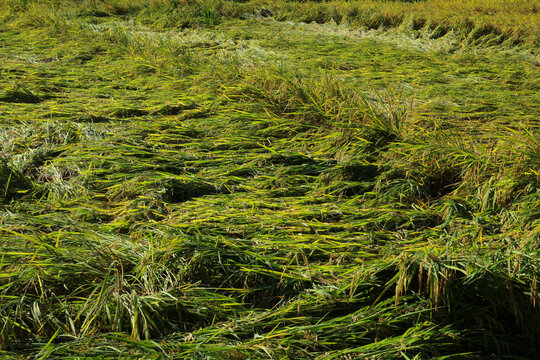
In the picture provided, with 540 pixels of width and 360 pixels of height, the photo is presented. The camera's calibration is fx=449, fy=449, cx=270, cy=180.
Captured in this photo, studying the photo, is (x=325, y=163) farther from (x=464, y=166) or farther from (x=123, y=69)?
(x=123, y=69)

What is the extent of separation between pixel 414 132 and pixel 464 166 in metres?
0.47

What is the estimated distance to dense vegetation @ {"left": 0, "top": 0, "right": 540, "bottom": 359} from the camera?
4.86ft

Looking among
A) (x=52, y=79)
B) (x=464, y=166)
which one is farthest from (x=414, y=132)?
(x=52, y=79)

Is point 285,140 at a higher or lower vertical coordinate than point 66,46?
lower

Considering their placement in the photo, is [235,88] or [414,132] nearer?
[414,132]

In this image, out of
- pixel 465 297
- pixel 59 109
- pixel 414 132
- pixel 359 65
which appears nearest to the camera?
pixel 465 297

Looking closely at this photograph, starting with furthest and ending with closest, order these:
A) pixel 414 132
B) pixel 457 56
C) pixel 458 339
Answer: pixel 457 56
pixel 414 132
pixel 458 339

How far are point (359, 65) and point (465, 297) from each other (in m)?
3.20

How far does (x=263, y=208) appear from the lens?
7.00ft

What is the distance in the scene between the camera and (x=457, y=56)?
4.70 metres

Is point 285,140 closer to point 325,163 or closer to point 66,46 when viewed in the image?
point 325,163

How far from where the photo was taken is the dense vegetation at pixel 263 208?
148 cm

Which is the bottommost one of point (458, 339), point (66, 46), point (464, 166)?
point (458, 339)

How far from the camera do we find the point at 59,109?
3139 mm
